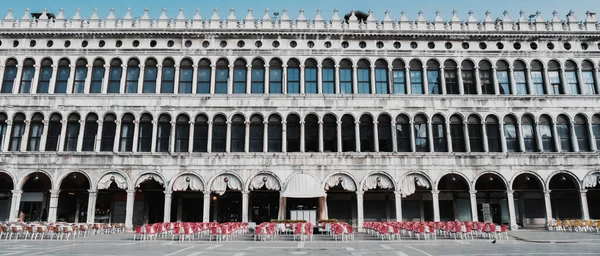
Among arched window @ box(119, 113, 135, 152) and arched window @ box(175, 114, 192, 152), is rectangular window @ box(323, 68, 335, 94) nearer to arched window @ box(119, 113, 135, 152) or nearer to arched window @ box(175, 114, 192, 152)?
arched window @ box(175, 114, 192, 152)

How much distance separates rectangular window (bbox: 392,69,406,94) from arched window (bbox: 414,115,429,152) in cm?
229

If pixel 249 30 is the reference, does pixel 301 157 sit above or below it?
below

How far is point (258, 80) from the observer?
31.4 m

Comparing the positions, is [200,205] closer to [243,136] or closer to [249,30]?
[243,136]

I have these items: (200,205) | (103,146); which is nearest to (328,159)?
(200,205)

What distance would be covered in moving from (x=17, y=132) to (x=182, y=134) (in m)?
11.3

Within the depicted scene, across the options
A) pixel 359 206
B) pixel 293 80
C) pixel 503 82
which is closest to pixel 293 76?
pixel 293 80

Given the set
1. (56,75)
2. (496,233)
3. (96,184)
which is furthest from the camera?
(56,75)

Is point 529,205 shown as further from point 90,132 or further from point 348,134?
point 90,132

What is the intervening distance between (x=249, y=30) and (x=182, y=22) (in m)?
4.93

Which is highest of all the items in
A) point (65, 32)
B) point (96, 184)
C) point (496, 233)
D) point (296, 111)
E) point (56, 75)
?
point (65, 32)

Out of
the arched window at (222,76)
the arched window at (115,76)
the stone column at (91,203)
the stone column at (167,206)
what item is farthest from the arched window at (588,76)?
the stone column at (91,203)

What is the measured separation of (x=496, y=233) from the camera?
23766mm

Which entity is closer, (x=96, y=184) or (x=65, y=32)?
(x=96, y=184)
